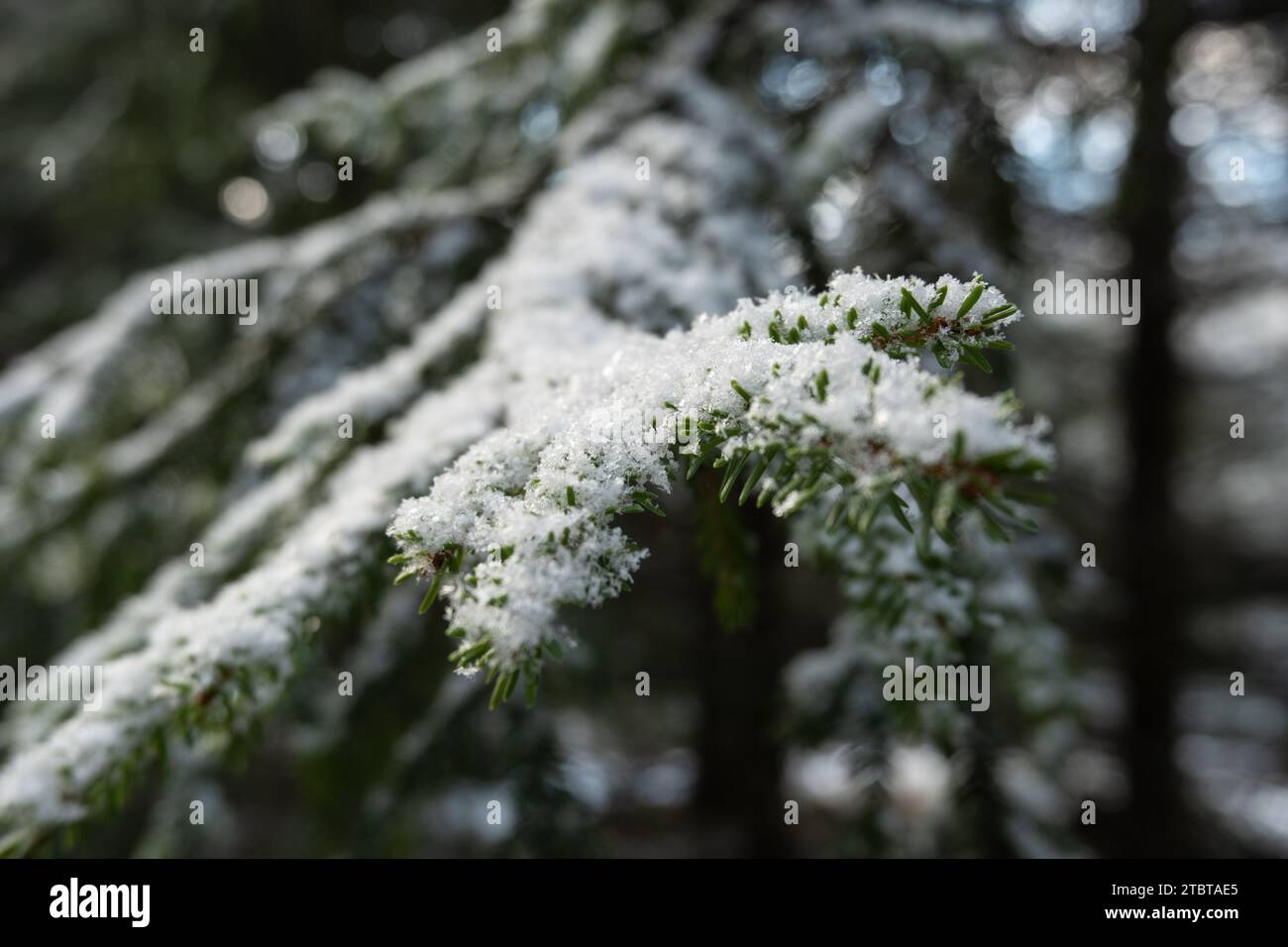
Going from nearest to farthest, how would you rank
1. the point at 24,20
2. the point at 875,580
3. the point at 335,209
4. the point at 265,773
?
1. the point at 875,580
2. the point at 335,209
3. the point at 24,20
4. the point at 265,773

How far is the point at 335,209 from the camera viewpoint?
3.66 metres

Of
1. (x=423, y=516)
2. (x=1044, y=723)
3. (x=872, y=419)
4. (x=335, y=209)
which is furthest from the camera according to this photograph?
(x=335, y=209)

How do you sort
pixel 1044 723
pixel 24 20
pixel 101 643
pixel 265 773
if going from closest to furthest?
pixel 101 643, pixel 1044 723, pixel 24 20, pixel 265 773
